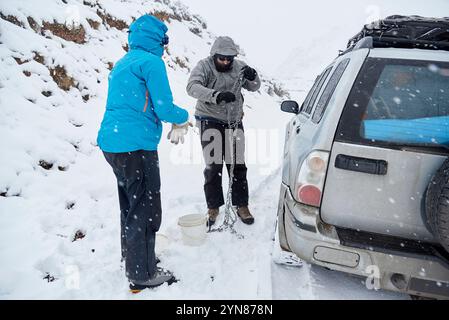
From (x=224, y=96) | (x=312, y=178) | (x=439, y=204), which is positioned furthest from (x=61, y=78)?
(x=439, y=204)

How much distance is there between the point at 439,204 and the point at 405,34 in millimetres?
1985

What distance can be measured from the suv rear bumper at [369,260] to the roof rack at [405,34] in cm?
146

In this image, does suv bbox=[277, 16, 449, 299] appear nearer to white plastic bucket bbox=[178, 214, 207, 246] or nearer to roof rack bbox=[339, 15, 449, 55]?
roof rack bbox=[339, 15, 449, 55]

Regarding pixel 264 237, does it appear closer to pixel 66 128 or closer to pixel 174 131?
pixel 174 131

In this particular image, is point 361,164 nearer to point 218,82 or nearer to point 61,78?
point 218,82

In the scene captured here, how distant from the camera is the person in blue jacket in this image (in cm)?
241

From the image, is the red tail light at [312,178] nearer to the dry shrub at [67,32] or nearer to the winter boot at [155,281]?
the winter boot at [155,281]

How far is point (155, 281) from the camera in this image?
2.68 metres

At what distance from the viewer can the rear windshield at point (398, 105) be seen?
2125 mm

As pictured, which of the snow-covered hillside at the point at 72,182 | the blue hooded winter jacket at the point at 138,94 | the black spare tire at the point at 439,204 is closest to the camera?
the black spare tire at the point at 439,204

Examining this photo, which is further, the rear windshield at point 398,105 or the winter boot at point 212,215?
the winter boot at point 212,215

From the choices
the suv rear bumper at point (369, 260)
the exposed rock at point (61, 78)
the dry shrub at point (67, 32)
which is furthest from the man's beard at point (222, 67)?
the dry shrub at point (67, 32)

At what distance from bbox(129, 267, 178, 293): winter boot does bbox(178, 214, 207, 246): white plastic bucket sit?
1.79 ft

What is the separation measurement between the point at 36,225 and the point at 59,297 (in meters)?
1.26
